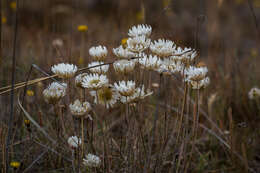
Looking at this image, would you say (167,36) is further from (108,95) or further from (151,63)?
(108,95)

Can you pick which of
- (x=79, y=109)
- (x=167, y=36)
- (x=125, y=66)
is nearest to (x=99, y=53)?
(x=125, y=66)

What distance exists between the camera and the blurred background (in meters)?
1.58

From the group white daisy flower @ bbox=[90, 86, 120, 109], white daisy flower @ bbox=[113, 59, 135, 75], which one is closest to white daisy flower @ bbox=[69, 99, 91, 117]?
white daisy flower @ bbox=[90, 86, 120, 109]

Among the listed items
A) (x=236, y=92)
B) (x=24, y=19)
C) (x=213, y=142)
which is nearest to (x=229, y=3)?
(x=24, y=19)

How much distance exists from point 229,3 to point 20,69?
5.42 meters

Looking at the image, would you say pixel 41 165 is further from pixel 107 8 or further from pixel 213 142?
pixel 107 8

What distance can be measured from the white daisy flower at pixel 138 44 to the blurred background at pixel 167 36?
19 cm

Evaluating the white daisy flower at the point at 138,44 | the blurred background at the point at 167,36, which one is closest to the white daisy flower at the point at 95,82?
the white daisy flower at the point at 138,44

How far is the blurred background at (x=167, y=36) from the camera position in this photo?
158cm

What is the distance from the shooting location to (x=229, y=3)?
6145 mm

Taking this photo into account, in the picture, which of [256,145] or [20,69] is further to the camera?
[20,69]

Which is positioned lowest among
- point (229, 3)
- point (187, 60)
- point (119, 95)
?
point (119, 95)

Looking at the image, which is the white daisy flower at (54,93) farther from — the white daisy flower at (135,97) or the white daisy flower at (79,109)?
the white daisy flower at (135,97)

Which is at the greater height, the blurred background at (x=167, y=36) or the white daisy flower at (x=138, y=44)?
the blurred background at (x=167, y=36)
